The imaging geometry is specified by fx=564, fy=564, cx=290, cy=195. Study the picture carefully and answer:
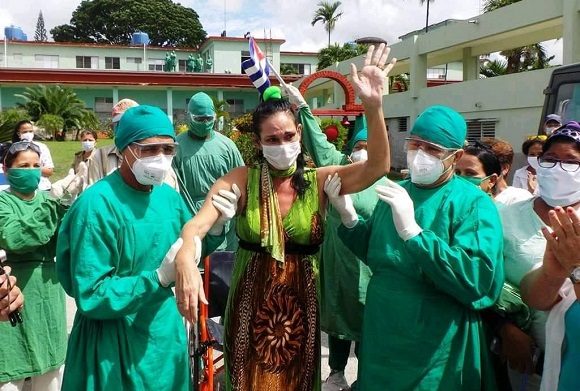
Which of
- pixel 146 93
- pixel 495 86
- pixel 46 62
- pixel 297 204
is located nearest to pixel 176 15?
pixel 46 62

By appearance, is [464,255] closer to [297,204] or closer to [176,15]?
[297,204]

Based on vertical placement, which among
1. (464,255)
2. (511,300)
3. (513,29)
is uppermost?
(513,29)

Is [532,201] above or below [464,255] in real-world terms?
above

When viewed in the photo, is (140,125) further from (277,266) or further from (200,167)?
(200,167)

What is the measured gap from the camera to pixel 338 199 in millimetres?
A: 2623

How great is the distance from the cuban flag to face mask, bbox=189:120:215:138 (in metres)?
0.78

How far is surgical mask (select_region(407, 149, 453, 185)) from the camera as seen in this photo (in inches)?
97.3

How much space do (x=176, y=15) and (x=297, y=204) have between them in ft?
191

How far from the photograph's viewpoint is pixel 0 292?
2.39 metres

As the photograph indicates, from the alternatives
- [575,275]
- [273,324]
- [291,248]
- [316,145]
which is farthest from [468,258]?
[316,145]

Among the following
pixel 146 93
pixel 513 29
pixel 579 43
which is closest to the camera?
pixel 579 43

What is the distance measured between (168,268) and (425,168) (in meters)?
1.18

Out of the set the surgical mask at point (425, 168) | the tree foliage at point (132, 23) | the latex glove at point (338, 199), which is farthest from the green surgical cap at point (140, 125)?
the tree foliage at point (132, 23)

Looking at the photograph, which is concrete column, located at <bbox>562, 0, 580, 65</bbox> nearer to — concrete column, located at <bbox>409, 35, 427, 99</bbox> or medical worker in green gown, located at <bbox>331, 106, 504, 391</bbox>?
concrete column, located at <bbox>409, 35, 427, 99</bbox>
